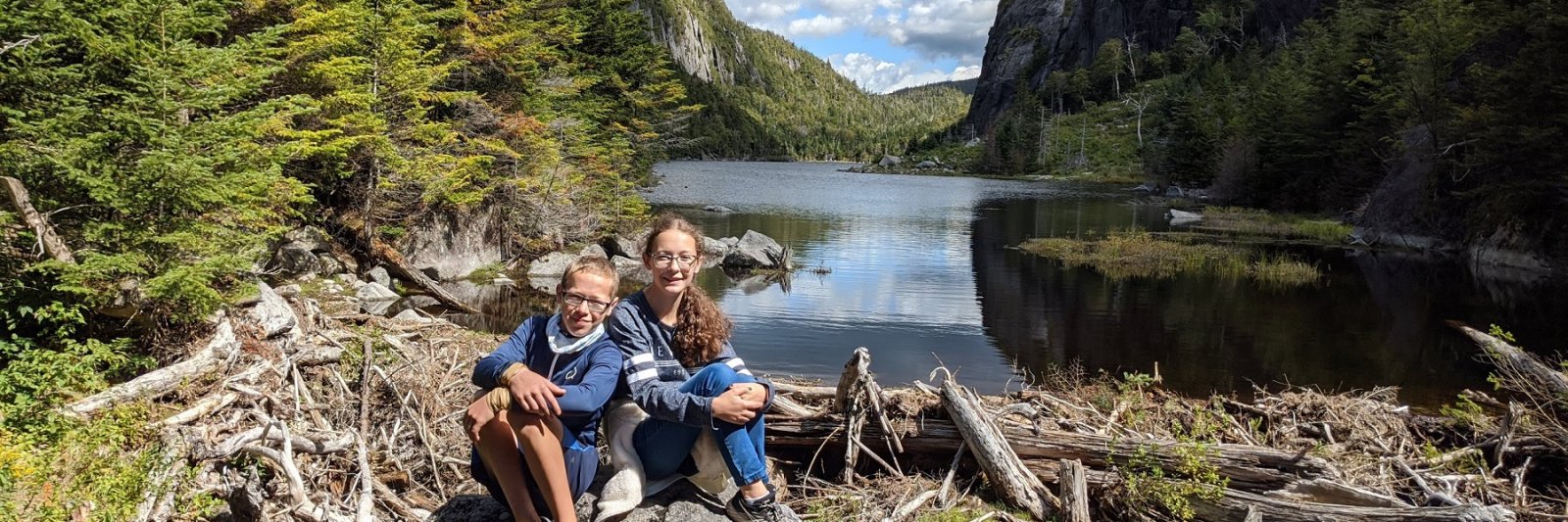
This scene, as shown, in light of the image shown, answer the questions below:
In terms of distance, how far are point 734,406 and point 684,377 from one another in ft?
2.07

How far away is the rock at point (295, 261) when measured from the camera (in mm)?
15945

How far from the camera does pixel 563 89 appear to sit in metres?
27.3

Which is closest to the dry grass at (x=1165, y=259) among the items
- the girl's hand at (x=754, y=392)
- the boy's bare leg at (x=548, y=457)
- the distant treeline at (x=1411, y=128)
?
the distant treeline at (x=1411, y=128)

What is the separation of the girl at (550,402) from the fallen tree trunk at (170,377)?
3.74 m

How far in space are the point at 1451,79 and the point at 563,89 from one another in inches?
1368

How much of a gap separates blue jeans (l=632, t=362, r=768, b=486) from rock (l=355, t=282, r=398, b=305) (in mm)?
14533

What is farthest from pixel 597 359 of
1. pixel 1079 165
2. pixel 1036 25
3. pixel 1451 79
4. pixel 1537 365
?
pixel 1036 25

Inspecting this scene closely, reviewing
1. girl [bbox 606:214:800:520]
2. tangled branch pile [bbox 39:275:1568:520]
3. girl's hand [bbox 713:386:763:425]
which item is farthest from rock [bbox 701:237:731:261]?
girl's hand [bbox 713:386:763:425]

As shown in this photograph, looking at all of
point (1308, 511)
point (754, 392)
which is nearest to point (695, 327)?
point (754, 392)

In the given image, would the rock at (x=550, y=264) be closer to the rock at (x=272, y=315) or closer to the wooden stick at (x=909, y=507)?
the rock at (x=272, y=315)

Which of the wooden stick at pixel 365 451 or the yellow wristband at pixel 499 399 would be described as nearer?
the yellow wristband at pixel 499 399

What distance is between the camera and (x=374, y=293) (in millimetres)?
17000

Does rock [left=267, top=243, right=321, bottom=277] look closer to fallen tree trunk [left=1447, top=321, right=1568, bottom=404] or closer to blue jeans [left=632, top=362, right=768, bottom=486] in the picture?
blue jeans [left=632, top=362, right=768, bottom=486]

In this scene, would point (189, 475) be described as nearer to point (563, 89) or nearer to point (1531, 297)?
point (563, 89)
